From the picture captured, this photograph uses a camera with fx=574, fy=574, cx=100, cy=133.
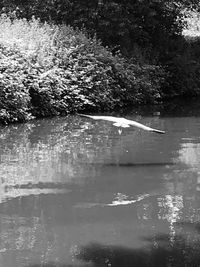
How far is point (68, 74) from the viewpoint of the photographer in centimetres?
1689

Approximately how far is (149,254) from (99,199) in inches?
80.6

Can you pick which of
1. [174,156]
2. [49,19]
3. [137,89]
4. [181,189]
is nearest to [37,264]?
[181,189]

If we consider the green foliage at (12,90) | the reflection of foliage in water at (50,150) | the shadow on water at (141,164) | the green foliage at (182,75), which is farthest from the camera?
the green foliage at (182,75)

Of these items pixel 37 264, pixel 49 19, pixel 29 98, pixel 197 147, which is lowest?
pixel 37 264

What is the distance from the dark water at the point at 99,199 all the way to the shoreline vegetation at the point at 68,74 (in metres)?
2.29

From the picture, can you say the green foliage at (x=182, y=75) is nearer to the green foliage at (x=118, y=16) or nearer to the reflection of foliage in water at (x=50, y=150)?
the green foliage at (x=118, y=16)

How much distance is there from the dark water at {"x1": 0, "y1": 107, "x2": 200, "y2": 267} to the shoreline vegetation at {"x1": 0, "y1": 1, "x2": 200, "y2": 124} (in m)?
2.29

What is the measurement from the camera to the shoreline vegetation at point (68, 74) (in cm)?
1498

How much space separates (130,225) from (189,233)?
728 mm

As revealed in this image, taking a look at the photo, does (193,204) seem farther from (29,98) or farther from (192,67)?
(192,67)

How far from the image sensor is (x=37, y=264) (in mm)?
5758

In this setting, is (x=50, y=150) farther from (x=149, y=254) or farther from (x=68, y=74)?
(x=68, y=74)

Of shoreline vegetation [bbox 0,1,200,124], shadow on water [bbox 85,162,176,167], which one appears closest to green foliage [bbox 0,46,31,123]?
shoreline vegetation [bbox 0,1,200,124]

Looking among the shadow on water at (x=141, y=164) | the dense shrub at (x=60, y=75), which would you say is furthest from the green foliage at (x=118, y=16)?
the shadow on water at (x=141, y=164)
